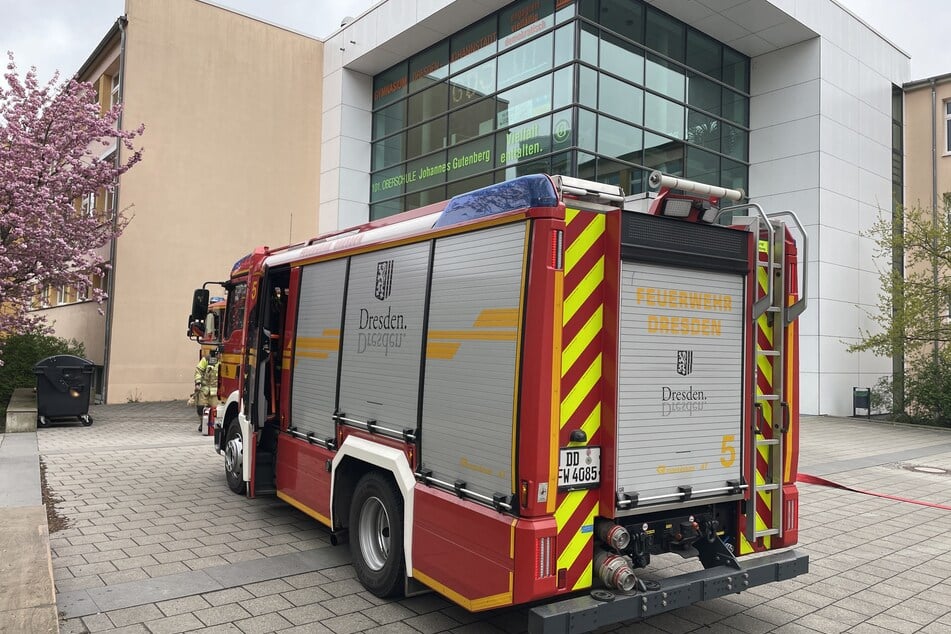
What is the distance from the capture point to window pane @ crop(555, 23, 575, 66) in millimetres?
15820

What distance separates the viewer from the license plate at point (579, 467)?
3.69 metres

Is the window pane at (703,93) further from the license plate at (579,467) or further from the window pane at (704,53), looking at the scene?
the license plate at (579,467)

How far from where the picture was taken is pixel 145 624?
4.32 metres

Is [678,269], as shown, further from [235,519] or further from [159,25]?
[159,25]

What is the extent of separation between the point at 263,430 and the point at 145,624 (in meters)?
2.63

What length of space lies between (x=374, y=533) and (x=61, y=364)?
10716mm

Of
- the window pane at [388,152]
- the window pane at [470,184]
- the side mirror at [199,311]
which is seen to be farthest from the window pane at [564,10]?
the side mirror at [199,311]

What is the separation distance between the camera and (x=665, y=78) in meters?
17.8

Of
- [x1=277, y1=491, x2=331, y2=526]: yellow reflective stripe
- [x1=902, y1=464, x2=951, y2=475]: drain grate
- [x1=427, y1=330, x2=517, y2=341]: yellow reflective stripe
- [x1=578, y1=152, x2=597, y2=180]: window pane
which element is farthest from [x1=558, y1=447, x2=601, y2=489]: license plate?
[x1=578, y1=152, x2=597, y2=180]: window pane

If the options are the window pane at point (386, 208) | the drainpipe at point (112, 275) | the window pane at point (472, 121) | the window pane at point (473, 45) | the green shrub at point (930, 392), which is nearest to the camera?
the green shrub at point (930, 392)

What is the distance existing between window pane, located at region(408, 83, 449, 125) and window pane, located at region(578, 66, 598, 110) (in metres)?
4.93

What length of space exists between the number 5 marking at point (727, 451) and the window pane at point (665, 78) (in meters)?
14.5

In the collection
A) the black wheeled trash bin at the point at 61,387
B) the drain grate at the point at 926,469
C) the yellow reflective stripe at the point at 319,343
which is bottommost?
the drain grate at the point at 926,469

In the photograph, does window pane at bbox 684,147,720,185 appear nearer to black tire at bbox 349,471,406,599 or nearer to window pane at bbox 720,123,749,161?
window pane at bbox 720,123,749,161
